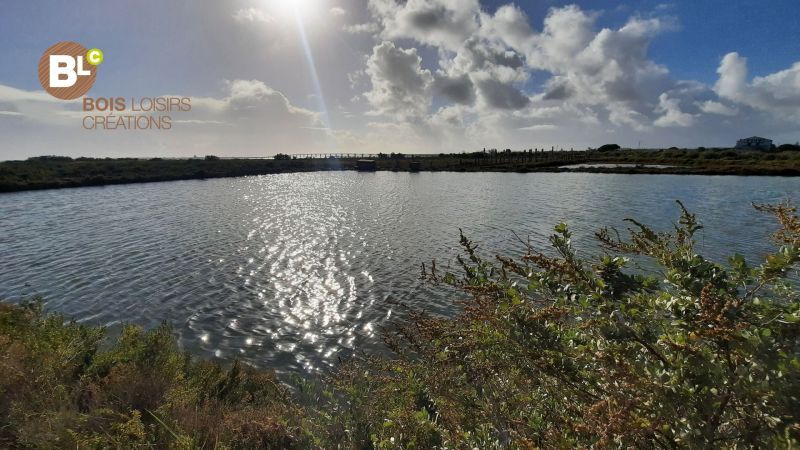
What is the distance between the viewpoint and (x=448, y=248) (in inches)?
854

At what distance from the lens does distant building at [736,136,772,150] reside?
5290 inches

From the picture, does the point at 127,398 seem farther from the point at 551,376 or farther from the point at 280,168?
the point at 280,168

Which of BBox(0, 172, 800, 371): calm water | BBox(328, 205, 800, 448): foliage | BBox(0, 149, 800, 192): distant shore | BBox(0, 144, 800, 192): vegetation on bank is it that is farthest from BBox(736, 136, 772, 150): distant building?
BBox(328, 205, 800, 448): foliage

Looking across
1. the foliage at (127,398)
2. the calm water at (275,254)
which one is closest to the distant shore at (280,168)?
the calm water at (275,254)

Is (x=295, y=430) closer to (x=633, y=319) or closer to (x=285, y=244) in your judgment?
(x=633, y=319)

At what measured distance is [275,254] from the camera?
73.1ft

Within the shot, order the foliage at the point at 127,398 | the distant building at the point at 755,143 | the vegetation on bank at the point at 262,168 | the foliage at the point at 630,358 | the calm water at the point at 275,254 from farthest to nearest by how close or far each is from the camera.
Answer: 1. the distant building at the point at 755,143
2. the vegetation on bank at the point at 262,168
3. the calm water at the point at 275,254
4. the foliage at the point at 127,398
5. the foliage at the point at 630,358

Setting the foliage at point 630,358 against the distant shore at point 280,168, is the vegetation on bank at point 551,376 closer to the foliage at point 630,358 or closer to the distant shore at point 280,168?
the foliage at point 630,358

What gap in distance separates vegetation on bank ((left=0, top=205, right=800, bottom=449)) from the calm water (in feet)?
3.60

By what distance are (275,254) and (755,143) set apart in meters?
191

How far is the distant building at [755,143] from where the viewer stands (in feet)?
441

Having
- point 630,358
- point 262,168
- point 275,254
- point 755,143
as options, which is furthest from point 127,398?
point 755,143

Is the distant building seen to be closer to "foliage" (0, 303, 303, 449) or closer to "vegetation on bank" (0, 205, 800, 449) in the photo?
"vegetation on bank" (0, 205, 800, 449)

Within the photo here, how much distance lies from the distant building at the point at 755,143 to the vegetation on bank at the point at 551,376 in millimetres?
185758
